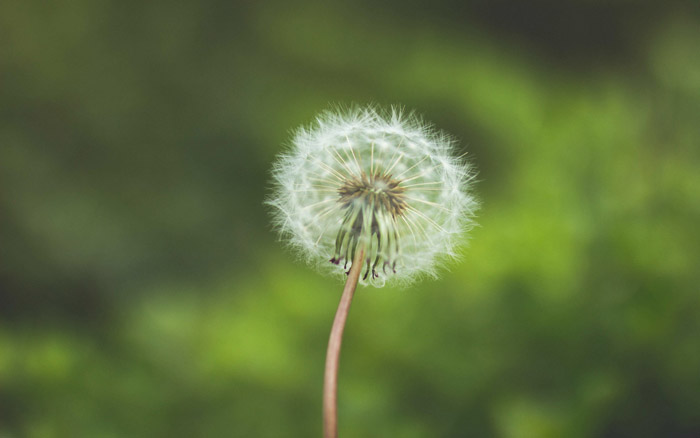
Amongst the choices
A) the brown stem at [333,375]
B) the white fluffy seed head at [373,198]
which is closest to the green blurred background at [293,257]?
the white fluffy seed head at [373,198]

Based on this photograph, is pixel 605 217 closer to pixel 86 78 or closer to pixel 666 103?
pixel 666 103

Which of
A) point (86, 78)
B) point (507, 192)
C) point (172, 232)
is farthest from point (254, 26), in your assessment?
point (507, 192)

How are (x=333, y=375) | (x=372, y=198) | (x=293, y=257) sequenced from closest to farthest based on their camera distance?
(x=333, y=375), (x=372, y=198), (x=293, y=257)

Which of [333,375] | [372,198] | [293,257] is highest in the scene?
[293,257]

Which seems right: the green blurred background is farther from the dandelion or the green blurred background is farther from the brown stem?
the brown stem

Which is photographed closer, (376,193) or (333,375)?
(333,375)

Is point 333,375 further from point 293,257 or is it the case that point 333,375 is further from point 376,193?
point 293,257

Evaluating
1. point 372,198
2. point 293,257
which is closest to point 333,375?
point 372,198

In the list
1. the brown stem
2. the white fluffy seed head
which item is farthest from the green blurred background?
the brown stem
